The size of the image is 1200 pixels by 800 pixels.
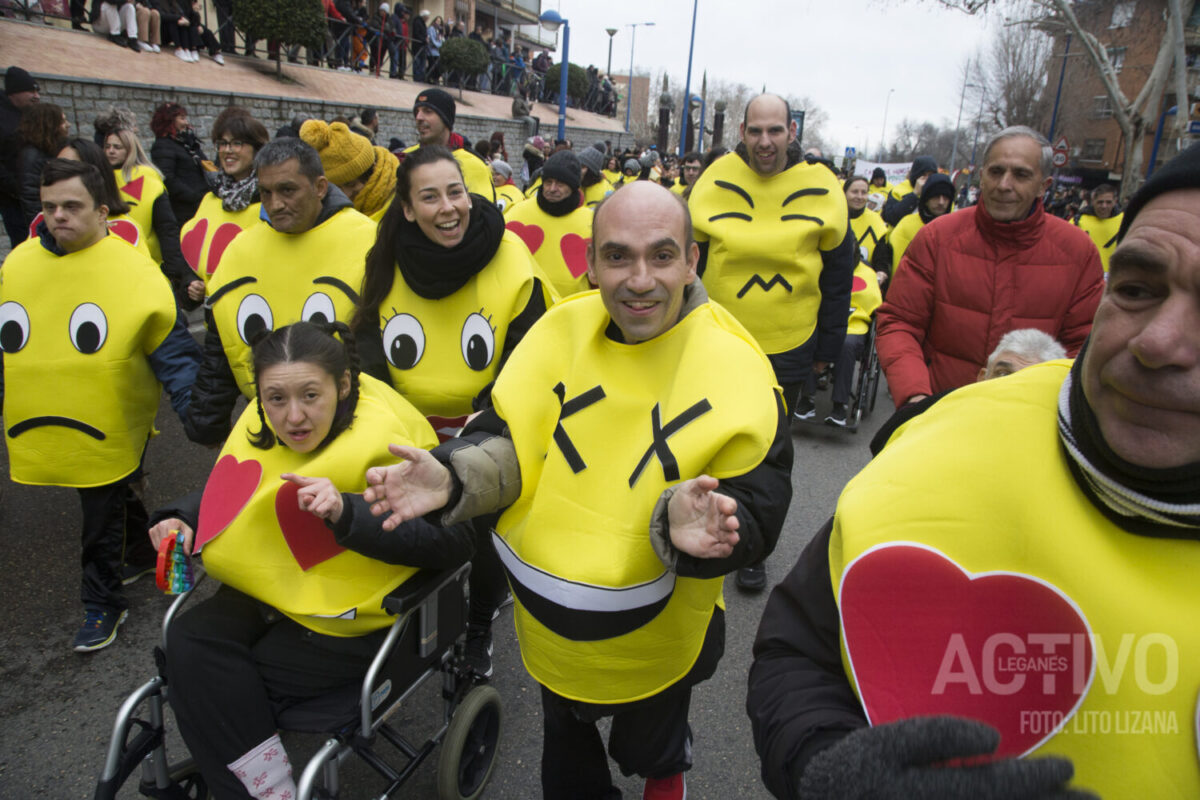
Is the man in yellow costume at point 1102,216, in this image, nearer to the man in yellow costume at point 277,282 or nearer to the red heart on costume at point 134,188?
the man in yellow costume at point 277,282

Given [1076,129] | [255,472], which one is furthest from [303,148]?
[1076,129]

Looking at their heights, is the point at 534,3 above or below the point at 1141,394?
above

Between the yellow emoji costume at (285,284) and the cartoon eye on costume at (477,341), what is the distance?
0.57 meters

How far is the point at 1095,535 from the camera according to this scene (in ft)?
2.92

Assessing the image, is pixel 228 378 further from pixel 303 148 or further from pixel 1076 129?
pixel 1076 129

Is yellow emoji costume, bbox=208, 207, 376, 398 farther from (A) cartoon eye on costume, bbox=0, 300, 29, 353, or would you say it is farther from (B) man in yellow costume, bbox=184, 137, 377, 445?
(A) cartoon eye on costume, bbox=0, 300, 29, 353

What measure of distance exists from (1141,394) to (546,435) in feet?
4.10

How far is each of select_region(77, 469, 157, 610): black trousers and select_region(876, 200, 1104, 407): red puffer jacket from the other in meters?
3.22

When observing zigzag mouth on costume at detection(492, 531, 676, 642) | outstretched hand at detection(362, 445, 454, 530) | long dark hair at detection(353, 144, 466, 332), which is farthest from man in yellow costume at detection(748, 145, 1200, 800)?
long dark hair at detection(353, 144, 466, 332)

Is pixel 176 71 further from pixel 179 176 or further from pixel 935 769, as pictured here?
pixel 935 769

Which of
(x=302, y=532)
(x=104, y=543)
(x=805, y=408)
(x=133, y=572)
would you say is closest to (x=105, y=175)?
(x=104, y=543)

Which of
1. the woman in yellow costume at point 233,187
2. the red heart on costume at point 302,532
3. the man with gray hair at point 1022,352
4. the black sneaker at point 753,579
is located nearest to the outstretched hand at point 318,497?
the red heart on costume at point 302,532

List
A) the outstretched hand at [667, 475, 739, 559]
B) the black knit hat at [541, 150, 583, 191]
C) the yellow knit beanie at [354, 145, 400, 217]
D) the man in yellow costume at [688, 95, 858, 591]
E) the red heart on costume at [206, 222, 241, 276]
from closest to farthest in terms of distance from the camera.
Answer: the outstretched hand at [667, 475, 739, 559], the man in yellow costume at [688, 95, 858, 591], the yellow knit beanie at [354, 145, 400, 217], the red heart on costume at [206, 222, 241, 276], the black knit hat at [541, 150, 583, 191]

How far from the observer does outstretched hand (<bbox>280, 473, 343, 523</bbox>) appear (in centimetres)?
198
